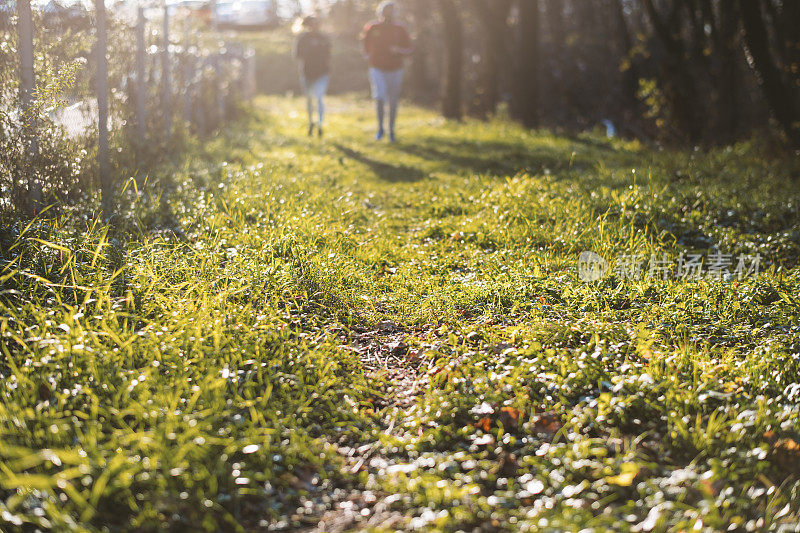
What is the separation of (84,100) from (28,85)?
1.37 meters

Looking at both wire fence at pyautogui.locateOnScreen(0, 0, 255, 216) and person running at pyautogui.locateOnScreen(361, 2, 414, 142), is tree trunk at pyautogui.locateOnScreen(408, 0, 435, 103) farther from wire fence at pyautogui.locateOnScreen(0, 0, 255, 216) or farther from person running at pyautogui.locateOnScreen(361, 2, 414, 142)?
wire fence at pyautogui.locateOnScreen(0, 0, 255, 216)

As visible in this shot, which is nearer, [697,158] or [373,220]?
[373,220]

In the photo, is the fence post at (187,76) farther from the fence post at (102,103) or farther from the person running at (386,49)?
the fence post at (102,103)

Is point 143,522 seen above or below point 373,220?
below

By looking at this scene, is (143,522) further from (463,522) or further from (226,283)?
(226,283)

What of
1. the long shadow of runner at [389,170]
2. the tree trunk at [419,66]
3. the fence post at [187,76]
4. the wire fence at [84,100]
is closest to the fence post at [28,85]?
the wire fence at [84,100]

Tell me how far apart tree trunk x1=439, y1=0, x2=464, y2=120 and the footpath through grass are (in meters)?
12.8

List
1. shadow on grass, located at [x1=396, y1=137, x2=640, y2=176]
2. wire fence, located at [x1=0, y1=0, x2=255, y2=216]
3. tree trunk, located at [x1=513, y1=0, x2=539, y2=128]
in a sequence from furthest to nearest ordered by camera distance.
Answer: tree trunk, located at [x1=513, y1=0, x2=539, y2=128], shadow on grass, located at [x1=396, y1=137, x2=640, y2=176], wire fence, located at [x1=0, y1=0, x2=255, y2=216]

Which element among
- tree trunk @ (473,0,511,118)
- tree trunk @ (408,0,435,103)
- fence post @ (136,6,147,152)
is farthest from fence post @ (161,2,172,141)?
tree trunk @ (408,0,435,103)

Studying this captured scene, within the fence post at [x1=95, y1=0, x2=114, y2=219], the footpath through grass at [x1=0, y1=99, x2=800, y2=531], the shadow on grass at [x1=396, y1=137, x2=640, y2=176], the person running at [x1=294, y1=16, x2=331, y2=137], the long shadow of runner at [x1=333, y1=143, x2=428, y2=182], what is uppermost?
the person running at [x1=294, y1=16, x2=331, y2=137]

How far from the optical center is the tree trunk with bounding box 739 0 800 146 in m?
9.52

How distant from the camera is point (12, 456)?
2.82 m

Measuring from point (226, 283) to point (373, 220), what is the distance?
273 centimetres

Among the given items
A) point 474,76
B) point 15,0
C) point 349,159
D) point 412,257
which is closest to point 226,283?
point 412,257
